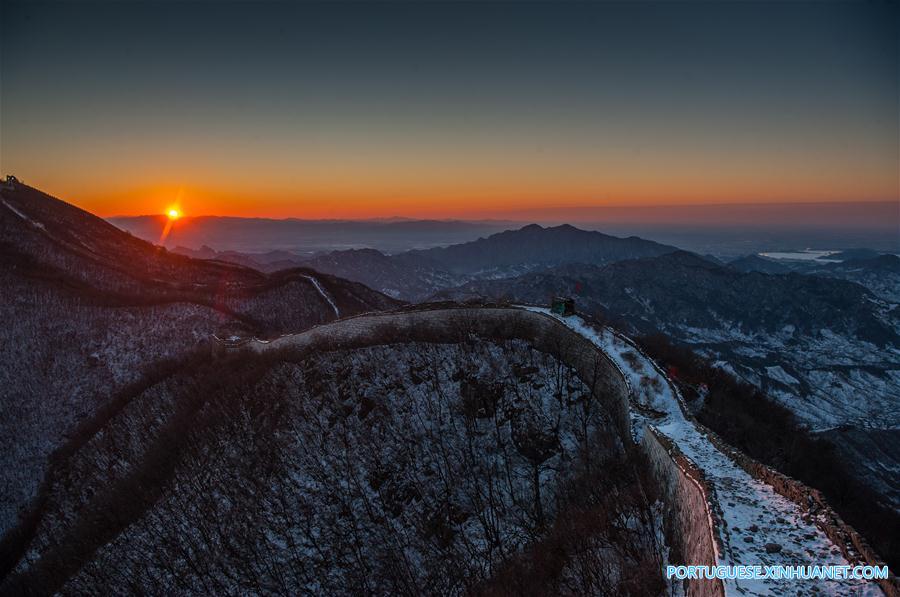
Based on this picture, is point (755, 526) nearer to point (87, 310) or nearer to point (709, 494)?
point (709, 494)

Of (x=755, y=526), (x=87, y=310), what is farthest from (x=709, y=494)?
(x=87, y=310)

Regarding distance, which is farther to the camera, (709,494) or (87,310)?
(87,310)

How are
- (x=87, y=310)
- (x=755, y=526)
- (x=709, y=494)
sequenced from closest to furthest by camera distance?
(x=755, y=526), (x=709, y=494), (x=87, y=310)

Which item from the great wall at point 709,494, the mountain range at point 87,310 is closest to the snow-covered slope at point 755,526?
the great wall at point 709,494

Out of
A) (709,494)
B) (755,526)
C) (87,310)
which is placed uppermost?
(87,310)

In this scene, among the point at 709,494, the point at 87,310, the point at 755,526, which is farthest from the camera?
the point at 87,310

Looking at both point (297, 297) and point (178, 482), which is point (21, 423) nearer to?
point (178, 482)

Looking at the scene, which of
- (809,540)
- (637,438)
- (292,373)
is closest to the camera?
(809,540)

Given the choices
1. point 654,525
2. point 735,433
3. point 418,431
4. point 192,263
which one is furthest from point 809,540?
point 192,263

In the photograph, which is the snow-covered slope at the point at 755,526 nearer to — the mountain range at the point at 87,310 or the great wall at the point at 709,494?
the great wall at the point at 709,494

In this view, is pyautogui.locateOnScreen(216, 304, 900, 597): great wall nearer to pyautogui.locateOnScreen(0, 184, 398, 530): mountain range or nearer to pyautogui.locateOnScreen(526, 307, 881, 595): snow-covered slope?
pyautogui.locateOnScreen(526, 307, 881, 595): snow-covered slope

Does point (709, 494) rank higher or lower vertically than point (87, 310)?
lower
